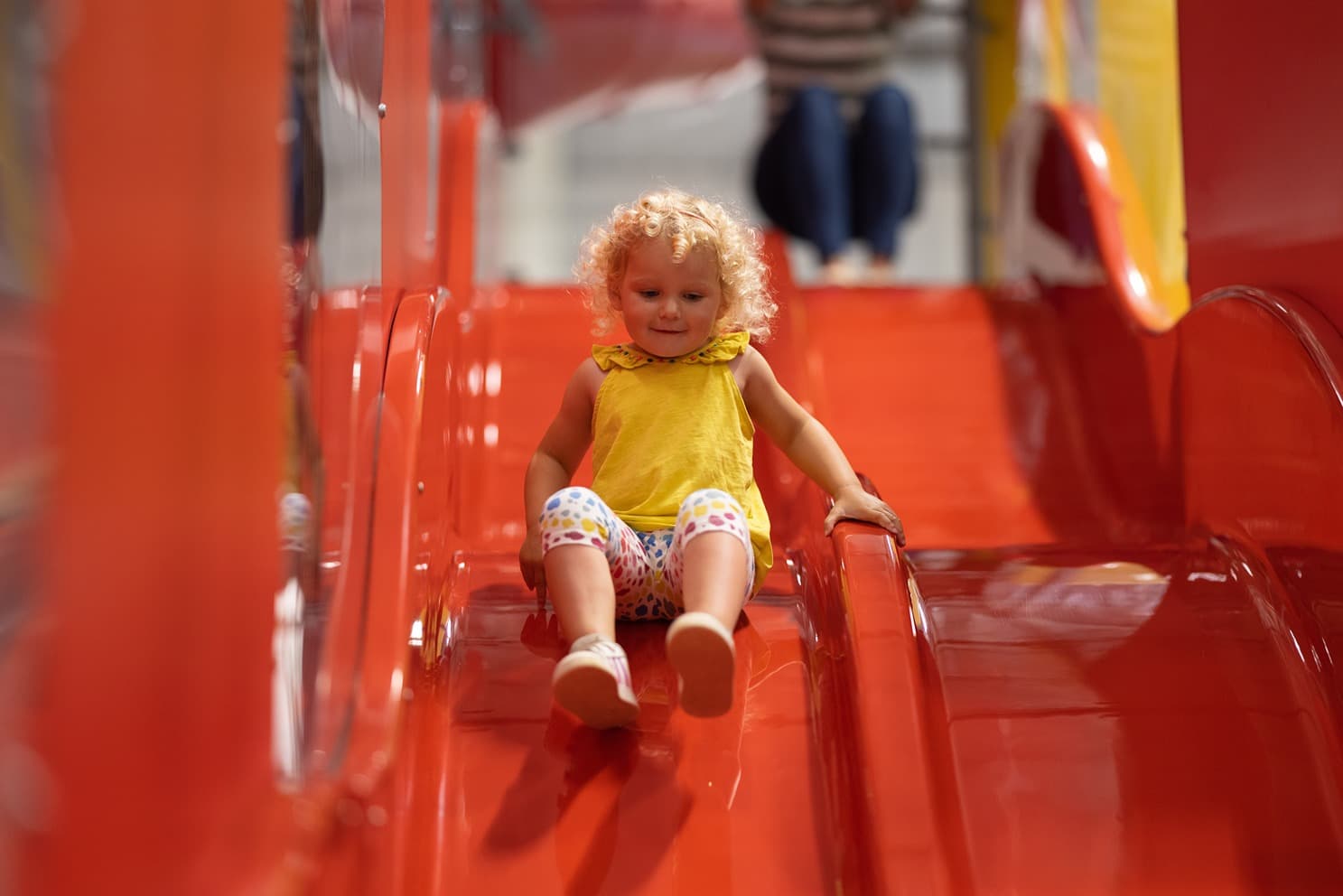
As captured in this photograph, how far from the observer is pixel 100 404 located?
25.0 inches

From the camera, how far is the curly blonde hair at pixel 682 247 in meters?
1.35

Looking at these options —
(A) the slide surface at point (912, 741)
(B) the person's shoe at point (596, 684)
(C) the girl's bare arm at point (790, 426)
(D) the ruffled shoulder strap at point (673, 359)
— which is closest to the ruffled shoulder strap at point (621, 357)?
(D) the ruffled shoulder strap at point (673, 359)

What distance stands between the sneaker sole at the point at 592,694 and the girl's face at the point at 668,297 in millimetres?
398

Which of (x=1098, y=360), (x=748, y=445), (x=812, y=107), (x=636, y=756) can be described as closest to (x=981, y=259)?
(x=812, y=107)

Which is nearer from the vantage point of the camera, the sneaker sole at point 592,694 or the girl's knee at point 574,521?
the sneaker sole at point 592,694

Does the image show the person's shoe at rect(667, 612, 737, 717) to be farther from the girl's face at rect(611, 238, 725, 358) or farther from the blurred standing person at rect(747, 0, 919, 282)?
the blurred standing person at rect(747, 0, 919, 282)

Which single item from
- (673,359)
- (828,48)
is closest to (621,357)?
(673,359)

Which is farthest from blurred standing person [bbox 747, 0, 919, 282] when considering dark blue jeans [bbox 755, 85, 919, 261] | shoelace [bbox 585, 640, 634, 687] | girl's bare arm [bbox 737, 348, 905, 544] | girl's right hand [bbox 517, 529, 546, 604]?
shoelace [bbox 585, 640, 634, 687]

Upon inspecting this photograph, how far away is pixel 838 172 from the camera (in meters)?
2.88

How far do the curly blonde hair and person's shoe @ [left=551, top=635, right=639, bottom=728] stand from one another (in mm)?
416

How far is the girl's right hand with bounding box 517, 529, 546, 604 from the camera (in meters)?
1.35

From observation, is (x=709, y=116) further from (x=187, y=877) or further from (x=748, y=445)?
(x=187, y=877)

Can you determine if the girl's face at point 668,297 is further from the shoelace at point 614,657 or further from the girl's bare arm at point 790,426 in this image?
the shoelace at point 614,657

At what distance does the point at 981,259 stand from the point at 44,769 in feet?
10.0
